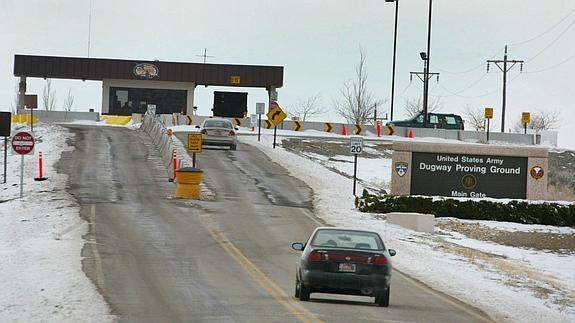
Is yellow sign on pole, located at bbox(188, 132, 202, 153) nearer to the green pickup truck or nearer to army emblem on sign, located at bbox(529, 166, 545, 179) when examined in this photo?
army emblem on sign, located at bbox(529, 166, 545, 179)

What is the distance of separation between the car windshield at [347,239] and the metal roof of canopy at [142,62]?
69.9 meters

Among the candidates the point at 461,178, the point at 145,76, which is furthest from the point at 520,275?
the point at 145,76

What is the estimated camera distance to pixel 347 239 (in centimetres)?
1633

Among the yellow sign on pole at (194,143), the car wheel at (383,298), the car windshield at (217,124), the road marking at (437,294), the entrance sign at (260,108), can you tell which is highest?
the entrance sign at (260,108)

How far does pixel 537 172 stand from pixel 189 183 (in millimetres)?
13598

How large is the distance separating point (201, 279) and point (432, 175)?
67.8 ft

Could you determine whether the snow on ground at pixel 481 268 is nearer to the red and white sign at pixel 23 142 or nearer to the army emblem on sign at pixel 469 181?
the army emblem on sign at pixel 469 181

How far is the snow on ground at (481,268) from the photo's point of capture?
1845 cm

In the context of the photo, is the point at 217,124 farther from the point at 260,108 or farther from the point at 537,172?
the point at 537,172

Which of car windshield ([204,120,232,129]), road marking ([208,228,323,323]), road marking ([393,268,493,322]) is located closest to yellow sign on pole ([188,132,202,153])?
road marking ([208,228,323,323])

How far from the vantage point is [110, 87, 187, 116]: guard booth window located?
86.7m

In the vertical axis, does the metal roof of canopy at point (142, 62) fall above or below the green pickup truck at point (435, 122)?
above

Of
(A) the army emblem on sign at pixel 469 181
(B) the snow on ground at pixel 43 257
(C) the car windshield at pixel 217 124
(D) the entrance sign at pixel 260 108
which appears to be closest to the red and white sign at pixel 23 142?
(B) the snow on ground at pixel 43 257

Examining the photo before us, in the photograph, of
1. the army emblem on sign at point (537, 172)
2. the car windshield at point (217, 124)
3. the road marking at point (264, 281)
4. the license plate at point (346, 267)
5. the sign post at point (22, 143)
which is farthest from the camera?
the car windshield at point (217, 124)
